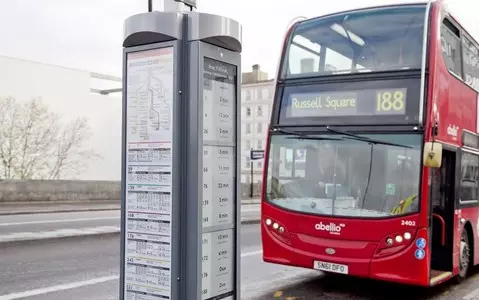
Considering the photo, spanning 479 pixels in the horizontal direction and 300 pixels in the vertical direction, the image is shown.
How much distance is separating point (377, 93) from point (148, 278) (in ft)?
15.8

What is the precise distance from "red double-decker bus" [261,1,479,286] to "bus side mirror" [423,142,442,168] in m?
0.02

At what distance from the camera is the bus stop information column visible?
162 inches

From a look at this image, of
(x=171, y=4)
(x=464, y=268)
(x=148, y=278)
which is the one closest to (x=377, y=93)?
(x=464, y=268)

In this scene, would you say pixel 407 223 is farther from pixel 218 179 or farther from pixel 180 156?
pixel 180 156

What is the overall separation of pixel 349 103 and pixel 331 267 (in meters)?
2.31

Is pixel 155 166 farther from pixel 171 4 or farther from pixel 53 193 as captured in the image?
pixel 53 193

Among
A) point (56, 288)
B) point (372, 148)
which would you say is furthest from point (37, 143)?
point (372, 148)

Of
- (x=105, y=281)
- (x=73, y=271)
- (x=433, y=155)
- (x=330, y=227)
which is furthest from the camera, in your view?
(x=73, y=271)

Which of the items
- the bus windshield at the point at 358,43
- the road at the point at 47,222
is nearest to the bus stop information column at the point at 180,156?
the bus windshield at the point at 358,43

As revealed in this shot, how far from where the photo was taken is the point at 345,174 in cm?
802

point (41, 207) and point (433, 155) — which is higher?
point (433, 155)

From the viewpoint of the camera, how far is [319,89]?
27.4ft

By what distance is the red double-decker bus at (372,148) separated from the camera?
754 centimetres

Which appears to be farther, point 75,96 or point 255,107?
point 255,107
